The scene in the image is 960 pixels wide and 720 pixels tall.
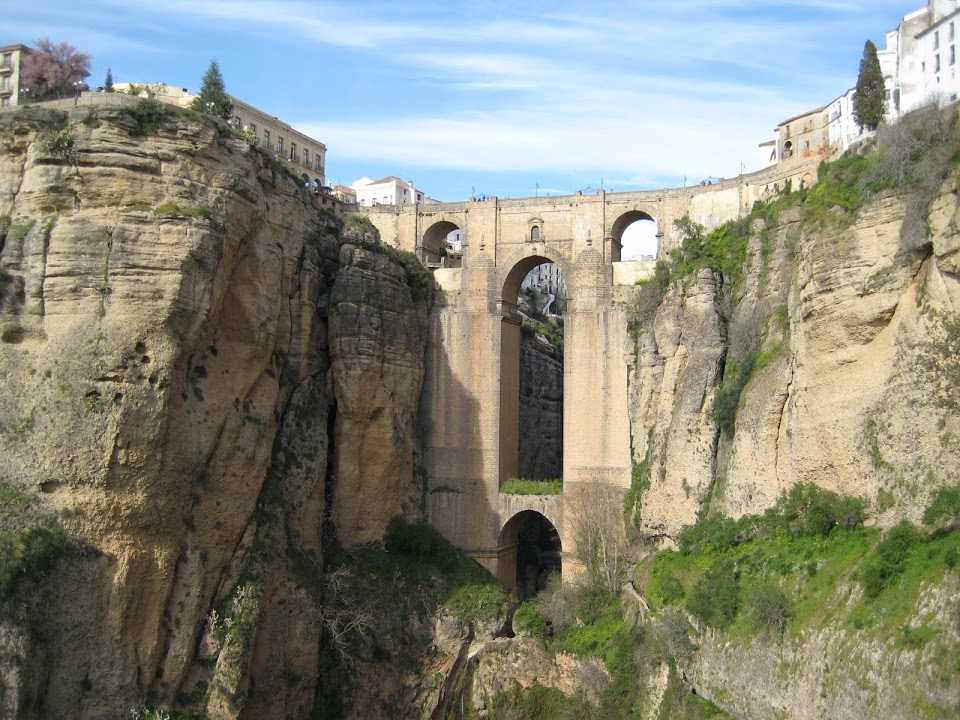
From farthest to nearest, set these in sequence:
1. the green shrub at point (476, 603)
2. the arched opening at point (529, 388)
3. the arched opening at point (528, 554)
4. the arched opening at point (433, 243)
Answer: the arched opening at point (433, 243) < the arched opening at point (529, 388) < the arched opening at point (528, 554) < the green shrub at point (476, 603)

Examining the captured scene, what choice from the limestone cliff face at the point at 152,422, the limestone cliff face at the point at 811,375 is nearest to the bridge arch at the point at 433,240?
the limestone cliff face at the point at 152,422

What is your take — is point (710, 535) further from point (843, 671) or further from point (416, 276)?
point (416, 276)

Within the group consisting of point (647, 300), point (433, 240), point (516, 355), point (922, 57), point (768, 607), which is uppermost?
point (922, 57)

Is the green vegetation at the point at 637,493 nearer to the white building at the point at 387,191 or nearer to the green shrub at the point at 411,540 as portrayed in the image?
the green shrub at the point at 411,540

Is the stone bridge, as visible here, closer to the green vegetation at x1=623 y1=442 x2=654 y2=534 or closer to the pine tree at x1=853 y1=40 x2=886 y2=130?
the green vegetation at x1=623 y1=442 x2=654 y2=534

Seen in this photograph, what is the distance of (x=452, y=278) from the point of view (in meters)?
40.0

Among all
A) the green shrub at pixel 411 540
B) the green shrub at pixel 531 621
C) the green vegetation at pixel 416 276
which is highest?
the green vegetation at pixel 416 276

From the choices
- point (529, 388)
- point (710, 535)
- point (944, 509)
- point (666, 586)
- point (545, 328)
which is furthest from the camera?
point (545, 328)

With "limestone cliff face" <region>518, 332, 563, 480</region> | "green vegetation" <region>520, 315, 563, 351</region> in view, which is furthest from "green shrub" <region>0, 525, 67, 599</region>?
"green vegetation" <region>520, 315, 563, 351</region>

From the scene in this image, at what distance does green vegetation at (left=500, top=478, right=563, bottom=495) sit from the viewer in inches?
1473

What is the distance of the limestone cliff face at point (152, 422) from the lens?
26.1m

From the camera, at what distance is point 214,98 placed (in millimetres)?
38750

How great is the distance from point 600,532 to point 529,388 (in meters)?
10.3

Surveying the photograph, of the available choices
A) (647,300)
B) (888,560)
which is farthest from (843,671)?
(647,300)
